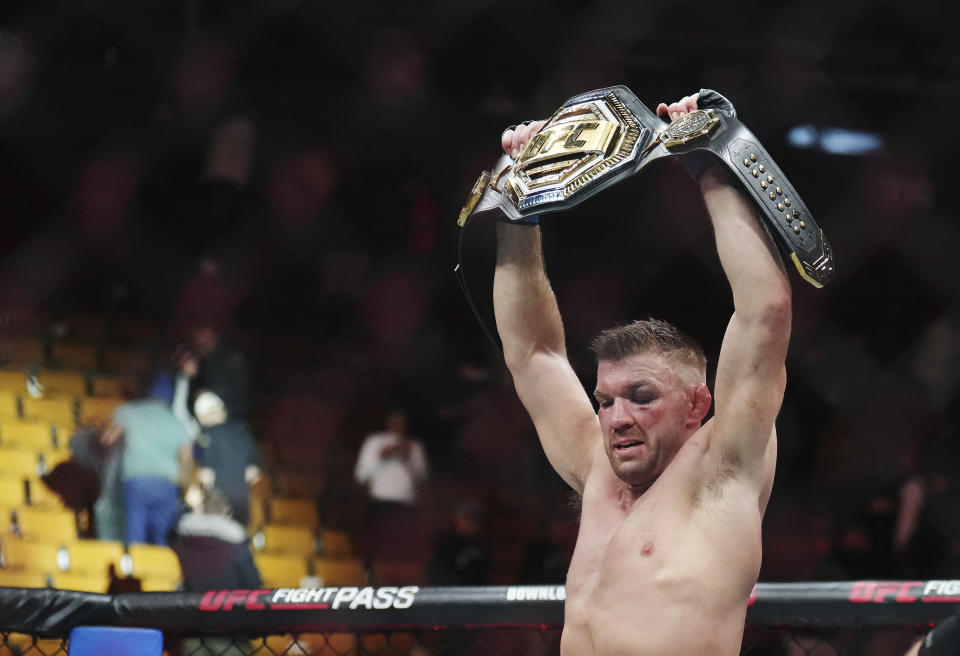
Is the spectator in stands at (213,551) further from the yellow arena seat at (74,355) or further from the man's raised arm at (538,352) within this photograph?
the man's raised arm at (538,352)

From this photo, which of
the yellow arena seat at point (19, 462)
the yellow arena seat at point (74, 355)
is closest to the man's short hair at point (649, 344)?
the yellow arena seat at point (19, 462)

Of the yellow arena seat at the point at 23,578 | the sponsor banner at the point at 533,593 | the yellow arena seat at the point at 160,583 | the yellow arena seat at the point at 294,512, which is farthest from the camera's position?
the yellow arena seat at the point at 294,512

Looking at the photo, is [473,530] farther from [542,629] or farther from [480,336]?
[542,629]

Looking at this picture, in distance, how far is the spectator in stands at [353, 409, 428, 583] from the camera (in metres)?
4.15

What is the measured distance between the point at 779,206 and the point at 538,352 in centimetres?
53

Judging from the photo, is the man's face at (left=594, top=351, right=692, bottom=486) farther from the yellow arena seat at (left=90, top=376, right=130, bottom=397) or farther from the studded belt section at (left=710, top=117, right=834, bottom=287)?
the yellow arena seat at (left=90, top=376, right=130, bottom=397)

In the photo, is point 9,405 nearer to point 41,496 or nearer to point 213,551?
point 41,496

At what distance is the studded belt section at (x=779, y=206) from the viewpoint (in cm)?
150

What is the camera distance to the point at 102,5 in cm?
573

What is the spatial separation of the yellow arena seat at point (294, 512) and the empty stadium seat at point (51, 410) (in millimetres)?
908

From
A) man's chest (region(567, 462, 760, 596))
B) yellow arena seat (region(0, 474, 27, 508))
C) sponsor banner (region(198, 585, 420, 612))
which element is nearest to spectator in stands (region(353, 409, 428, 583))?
yellow arena seat (region(0, 474, 27, 508))

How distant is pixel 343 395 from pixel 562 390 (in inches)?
135

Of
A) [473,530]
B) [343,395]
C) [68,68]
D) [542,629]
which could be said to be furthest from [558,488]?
[68,68]

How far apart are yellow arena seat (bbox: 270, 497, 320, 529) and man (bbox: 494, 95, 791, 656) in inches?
117
